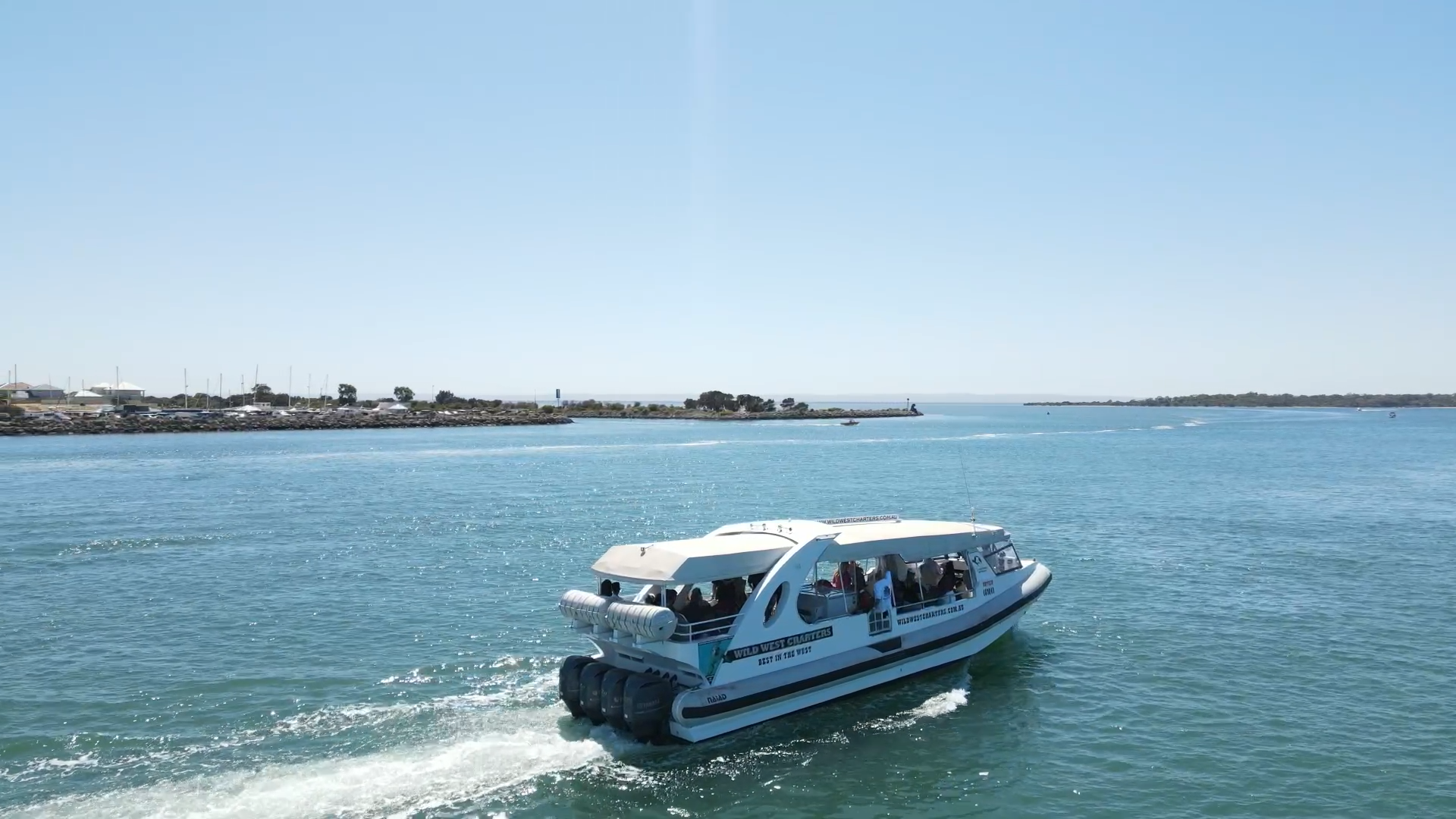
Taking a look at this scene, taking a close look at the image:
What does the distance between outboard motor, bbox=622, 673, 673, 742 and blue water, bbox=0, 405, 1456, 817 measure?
46 centimetres

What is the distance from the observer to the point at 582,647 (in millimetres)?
22406

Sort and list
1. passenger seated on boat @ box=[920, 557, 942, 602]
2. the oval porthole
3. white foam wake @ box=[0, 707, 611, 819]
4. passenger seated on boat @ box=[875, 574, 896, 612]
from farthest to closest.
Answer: passenger seated on boat @ box=[920, 557, 942, 602] < passenger seated on boat @ box=[875, 574, 896, 612] < the oval porthole < white foam wake @ box=[0, 707, 611, 819]

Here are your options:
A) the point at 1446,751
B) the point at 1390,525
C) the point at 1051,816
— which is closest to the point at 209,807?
the point at 1051,816

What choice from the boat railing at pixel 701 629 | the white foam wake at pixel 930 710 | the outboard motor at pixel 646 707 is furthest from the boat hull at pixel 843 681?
the boat railing at pixel 701 629

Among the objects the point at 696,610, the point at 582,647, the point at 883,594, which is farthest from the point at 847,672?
the point at 582,647

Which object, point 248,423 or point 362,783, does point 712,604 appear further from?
point 248,423

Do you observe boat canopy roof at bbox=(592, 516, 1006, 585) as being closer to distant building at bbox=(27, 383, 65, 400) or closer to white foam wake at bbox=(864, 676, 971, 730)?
white foam wake at bbox=(864, 676, 971, 730)

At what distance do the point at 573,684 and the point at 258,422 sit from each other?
143986 mm

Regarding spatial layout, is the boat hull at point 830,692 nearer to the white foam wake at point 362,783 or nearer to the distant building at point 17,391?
the white foam wake at point 362,783

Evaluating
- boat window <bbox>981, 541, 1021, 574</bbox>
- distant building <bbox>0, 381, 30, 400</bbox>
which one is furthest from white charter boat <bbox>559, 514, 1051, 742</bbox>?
distant building <bbox>0, 381, 30, 400</bbox>

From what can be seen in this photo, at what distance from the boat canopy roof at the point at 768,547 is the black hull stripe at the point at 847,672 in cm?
181

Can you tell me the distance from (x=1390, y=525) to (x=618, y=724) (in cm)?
4128

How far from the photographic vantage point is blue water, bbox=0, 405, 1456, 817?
47.3 ft

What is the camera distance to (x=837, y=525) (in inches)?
776
